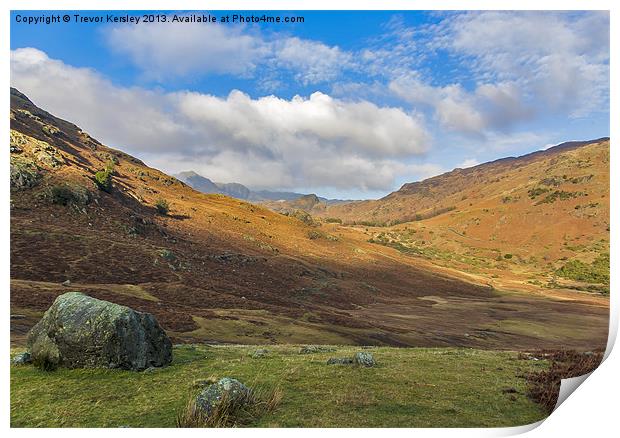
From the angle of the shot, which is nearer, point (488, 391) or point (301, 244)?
point (488, 391)

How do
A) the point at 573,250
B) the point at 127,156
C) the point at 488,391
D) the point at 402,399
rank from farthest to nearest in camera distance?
the point at 127,156 → the point at 573,250 → the point at 488,391 → the point at 402,399

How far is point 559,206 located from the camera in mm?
117062

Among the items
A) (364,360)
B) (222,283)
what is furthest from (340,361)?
(222,283)

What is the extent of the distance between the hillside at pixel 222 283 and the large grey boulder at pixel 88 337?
6128 mm

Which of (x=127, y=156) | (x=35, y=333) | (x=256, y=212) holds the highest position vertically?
(x=127, y=156)

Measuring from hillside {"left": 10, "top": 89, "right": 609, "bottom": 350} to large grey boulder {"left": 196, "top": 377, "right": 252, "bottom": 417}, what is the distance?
1186cm

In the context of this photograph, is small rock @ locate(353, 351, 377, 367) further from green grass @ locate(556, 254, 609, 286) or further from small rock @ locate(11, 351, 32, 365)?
green grass @ locate(556, 254, 609, 286)

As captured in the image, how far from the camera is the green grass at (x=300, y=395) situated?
9984 mm

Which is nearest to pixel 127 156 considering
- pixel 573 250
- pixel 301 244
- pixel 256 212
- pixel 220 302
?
pixel 256 212

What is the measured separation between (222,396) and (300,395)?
8.45ft

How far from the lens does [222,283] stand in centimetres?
Answer: 4144
